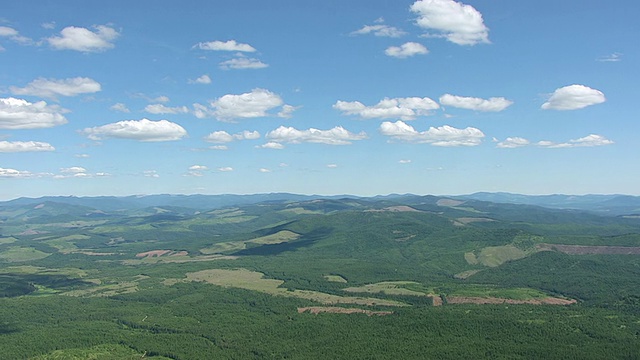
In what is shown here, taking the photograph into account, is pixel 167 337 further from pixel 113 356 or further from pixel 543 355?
pixel 543 355

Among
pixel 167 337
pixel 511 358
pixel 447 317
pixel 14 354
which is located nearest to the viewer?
pixel 511 358

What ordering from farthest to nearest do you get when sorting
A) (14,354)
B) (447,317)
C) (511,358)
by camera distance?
1. (447,317)
2. (14,354)
3. (511,358)

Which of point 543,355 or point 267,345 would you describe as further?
point 267,345

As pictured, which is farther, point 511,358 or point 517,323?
point 517,323

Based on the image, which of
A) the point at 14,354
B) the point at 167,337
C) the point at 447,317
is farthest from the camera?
the point at 447,317

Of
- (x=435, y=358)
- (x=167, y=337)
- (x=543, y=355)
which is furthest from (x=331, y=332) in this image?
(x=543, y=355)

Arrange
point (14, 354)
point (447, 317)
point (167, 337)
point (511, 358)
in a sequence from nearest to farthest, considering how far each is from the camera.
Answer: point (511, 358) → point (14, 354) → point (167, 337) → point (447, 317)

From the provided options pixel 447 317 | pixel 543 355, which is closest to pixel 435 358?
pixel 543 355

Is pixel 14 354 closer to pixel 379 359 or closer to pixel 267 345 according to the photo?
pixel 267 345

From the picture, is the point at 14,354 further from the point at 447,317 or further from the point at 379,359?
the point at 447,317
